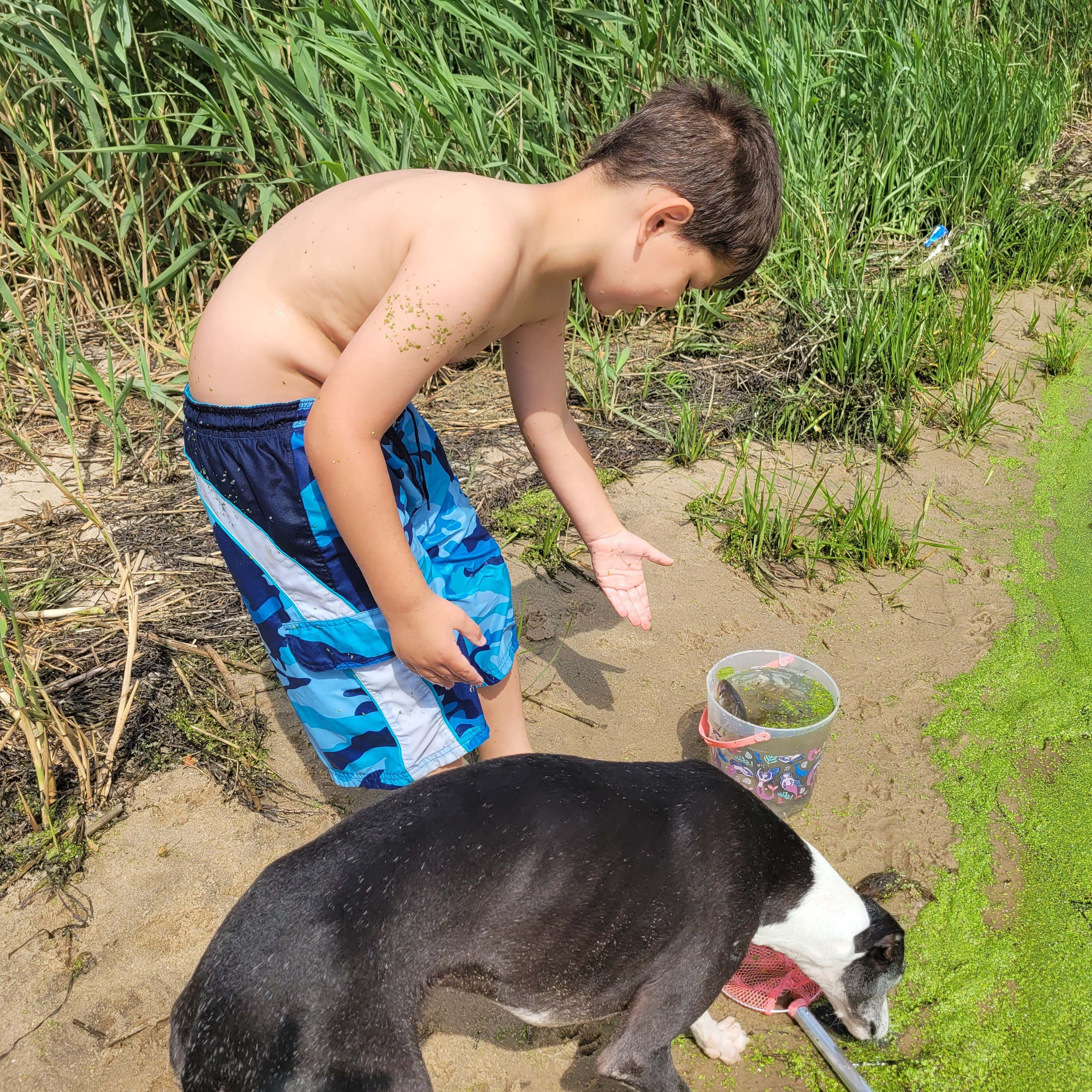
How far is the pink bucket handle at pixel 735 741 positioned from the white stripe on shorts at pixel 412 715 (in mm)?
628

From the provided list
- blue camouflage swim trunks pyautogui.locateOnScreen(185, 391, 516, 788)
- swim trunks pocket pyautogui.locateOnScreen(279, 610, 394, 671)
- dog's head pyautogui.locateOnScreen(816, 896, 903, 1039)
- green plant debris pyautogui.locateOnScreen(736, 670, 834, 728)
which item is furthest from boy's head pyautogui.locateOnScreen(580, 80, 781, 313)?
dog's head pyautogui.locateOnScreen(816, 896, 903, 1039)

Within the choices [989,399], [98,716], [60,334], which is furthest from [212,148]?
[989,399]

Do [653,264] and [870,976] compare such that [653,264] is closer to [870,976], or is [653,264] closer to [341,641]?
[341,641]

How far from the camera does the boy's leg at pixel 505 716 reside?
7.39ft

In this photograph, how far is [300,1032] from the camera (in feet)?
4.70

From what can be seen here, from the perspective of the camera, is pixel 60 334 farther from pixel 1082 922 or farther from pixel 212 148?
pixel 1082 922

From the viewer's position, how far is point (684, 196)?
183 cm

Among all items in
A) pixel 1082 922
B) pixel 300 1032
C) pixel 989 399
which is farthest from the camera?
pixel 989 399

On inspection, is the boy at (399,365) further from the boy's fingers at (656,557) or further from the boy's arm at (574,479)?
the boy's fingers at (656,557)

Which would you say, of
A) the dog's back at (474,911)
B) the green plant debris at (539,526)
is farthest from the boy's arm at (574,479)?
the green plant debris at (539,526)

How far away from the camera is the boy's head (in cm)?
184

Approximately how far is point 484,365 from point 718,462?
1.24m

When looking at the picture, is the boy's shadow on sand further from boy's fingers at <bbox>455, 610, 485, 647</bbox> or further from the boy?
boy's fingers at <bbox>455, 610, 485, 647</bbox>

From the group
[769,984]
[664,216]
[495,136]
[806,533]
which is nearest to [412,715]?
A: [769,984]
